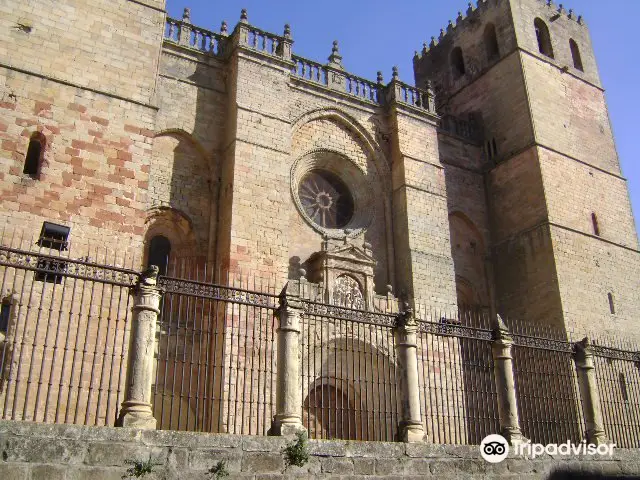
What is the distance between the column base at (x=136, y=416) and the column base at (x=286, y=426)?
1217 mm

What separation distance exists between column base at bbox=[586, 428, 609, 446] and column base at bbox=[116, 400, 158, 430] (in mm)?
6092

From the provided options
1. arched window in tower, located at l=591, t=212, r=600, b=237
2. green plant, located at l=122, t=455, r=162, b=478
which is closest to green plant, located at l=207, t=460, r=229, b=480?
green plant, located at l=122, t=455, r=162, b=478

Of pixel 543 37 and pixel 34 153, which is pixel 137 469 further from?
pixel 543 37

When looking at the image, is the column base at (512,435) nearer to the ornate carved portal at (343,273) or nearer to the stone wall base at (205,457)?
the stone wall base at (205,457)

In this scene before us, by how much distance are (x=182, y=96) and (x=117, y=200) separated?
12.0 ft

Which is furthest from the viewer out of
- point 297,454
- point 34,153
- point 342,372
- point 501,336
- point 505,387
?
point 342,372

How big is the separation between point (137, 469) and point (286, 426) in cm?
162

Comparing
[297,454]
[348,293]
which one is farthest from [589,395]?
[297,454]

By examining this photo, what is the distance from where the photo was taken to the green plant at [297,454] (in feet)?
19.7

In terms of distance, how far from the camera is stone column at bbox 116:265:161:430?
5.80m

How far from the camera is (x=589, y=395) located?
9.16 m

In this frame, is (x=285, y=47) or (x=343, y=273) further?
(x=285, y=47)

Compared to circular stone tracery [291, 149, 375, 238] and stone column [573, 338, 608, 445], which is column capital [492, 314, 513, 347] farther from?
circular stone tracery [291, 149, 375, 238]

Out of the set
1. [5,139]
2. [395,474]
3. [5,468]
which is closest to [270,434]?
[395,474]
